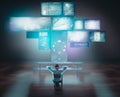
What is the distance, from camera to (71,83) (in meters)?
6.10

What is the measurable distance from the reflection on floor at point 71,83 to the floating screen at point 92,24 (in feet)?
5.09

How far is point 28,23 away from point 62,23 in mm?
1240

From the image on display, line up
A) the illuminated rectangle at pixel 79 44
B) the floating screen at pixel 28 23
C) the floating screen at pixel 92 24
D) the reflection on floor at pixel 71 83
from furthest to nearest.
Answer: the illuminated rectangle at pixel 79 44 < the floating screen at pixel 92 24 < the floating screen at pixel 28 23 < the reflection on floor at pixel 71 83

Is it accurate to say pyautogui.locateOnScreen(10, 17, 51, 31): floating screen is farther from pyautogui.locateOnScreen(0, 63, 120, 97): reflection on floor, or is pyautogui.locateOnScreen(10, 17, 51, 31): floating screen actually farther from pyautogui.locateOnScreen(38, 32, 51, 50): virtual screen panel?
pyautogui.locateOnScreen(0, 63, 120, 97): reflection on floor

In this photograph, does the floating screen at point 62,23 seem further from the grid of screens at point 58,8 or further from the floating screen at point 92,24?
the floating screen at point 92,24

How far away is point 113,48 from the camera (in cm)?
970

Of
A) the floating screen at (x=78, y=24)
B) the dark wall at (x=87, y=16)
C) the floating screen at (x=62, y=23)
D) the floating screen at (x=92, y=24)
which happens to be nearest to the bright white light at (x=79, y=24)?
the floating screen at (x=78, y=24)

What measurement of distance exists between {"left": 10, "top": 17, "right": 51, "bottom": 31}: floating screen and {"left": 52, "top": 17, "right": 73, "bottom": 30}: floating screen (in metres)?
0.40

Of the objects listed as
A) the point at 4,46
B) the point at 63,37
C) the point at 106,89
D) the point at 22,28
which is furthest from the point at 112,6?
the point at 106,89

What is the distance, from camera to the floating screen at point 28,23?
8914 millimetres

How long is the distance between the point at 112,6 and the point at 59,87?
499 cm

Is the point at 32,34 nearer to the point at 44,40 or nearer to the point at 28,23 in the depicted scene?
the point at 28,23

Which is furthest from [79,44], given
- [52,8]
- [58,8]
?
[52,8]

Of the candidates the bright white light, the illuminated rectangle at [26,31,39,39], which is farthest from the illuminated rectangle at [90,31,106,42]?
the illuminated rectangle at [26,31,39,39]
